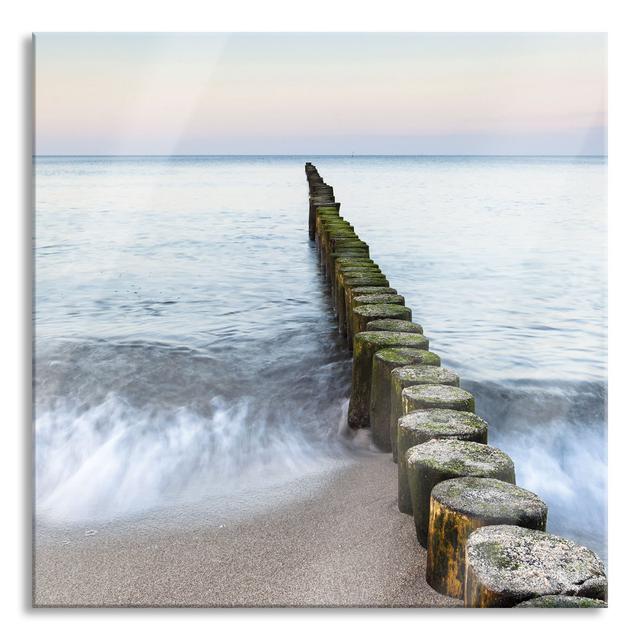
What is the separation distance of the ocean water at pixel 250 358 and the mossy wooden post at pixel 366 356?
17 centimetres

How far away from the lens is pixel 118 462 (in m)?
3.33

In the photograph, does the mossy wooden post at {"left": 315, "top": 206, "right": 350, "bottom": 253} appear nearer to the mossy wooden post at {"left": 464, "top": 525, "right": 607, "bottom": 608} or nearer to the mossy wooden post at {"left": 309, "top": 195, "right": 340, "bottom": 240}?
the mossy wooden post at {"left": 309, "top": 195, "right": 340, "bottom": 240}

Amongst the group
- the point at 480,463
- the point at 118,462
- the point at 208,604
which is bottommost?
the point at 208,604

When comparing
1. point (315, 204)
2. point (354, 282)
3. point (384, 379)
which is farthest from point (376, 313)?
point (315, 204)

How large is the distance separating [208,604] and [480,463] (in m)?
0.94

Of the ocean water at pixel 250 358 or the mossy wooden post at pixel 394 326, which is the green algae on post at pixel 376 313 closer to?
the mossy wooden post at pixel 394 326

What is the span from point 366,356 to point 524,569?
1.91 m

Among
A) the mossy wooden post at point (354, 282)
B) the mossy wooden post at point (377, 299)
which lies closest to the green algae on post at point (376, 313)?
the mossy wooden post at point (377, 299)

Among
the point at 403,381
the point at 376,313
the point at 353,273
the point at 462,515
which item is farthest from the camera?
the point at 353,273

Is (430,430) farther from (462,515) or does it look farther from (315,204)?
(315,204)

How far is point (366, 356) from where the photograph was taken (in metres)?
3.53

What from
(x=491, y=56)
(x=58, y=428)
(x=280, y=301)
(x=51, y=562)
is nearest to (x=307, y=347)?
(x=280, y=301)
